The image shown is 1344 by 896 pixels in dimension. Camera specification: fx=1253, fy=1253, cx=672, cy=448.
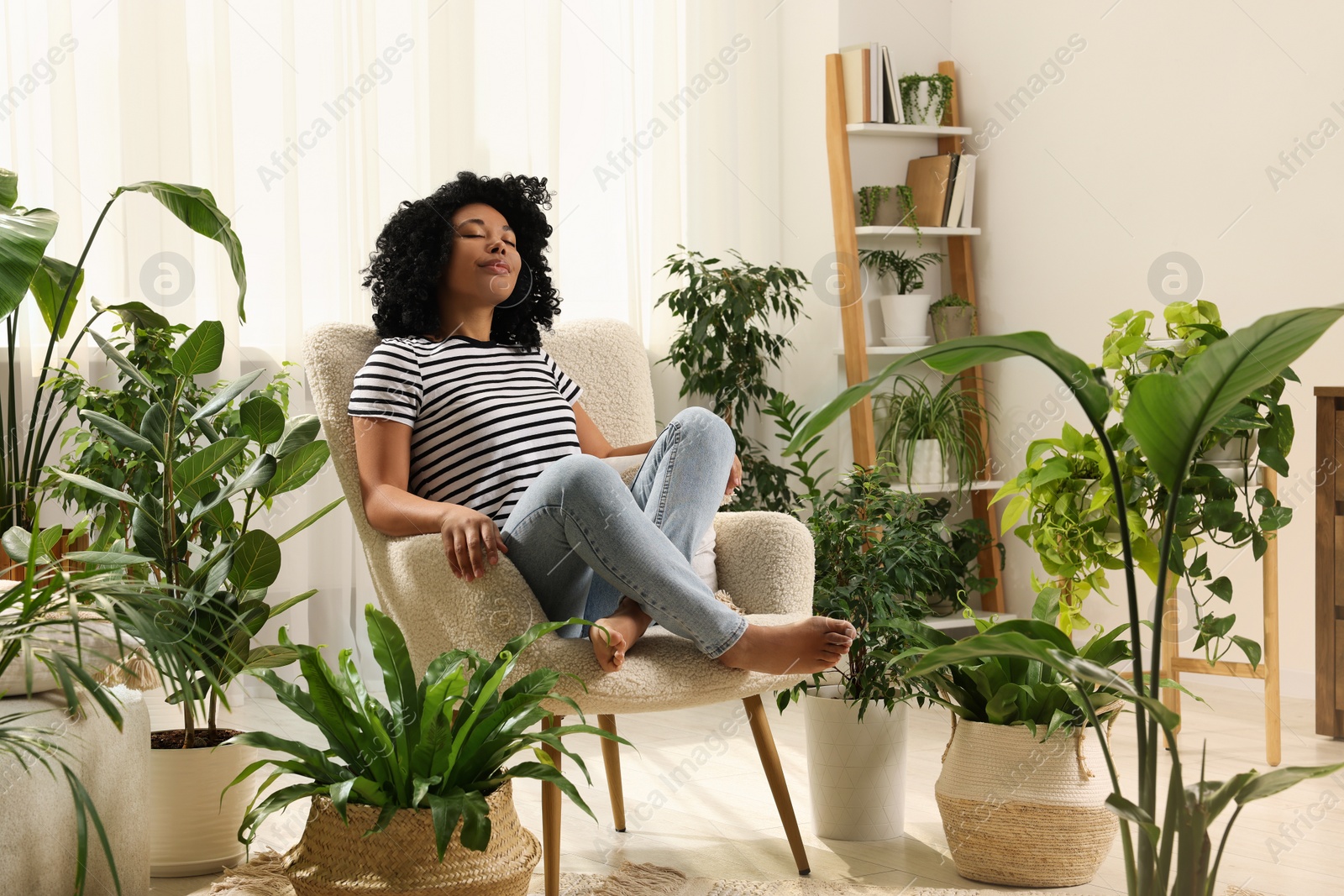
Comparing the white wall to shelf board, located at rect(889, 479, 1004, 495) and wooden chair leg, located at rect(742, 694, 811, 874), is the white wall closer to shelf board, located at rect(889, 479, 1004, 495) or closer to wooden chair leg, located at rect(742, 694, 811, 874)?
shelf board, located at rect(889, 479, 1004, 495)

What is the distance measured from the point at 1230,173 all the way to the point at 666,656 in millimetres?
2244

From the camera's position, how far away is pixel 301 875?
1518 millimetres

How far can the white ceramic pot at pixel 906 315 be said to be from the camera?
141 inches

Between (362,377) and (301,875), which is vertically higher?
(362,377)

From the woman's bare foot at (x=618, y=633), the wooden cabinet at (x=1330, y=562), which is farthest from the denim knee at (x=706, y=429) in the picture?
the wooden cabinet at (x=1330, y=562)

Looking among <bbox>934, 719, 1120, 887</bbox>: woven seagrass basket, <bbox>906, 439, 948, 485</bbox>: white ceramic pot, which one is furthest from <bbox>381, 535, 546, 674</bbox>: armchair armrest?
<bbox>906, 439, 948, 485</bbox>: white ceramic pot

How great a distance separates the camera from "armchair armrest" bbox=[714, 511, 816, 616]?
1.96 m

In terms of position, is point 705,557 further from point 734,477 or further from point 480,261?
point 480,261

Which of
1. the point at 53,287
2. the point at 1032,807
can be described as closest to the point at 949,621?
the point at 1032,807

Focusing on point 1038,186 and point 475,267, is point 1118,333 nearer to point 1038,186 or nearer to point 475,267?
point 475,267

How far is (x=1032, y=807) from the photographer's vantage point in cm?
181

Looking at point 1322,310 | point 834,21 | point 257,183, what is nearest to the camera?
point 1322,310

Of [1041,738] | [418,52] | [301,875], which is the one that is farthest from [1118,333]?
[418,52]

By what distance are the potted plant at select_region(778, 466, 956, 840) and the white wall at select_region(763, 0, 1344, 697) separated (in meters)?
1.43
